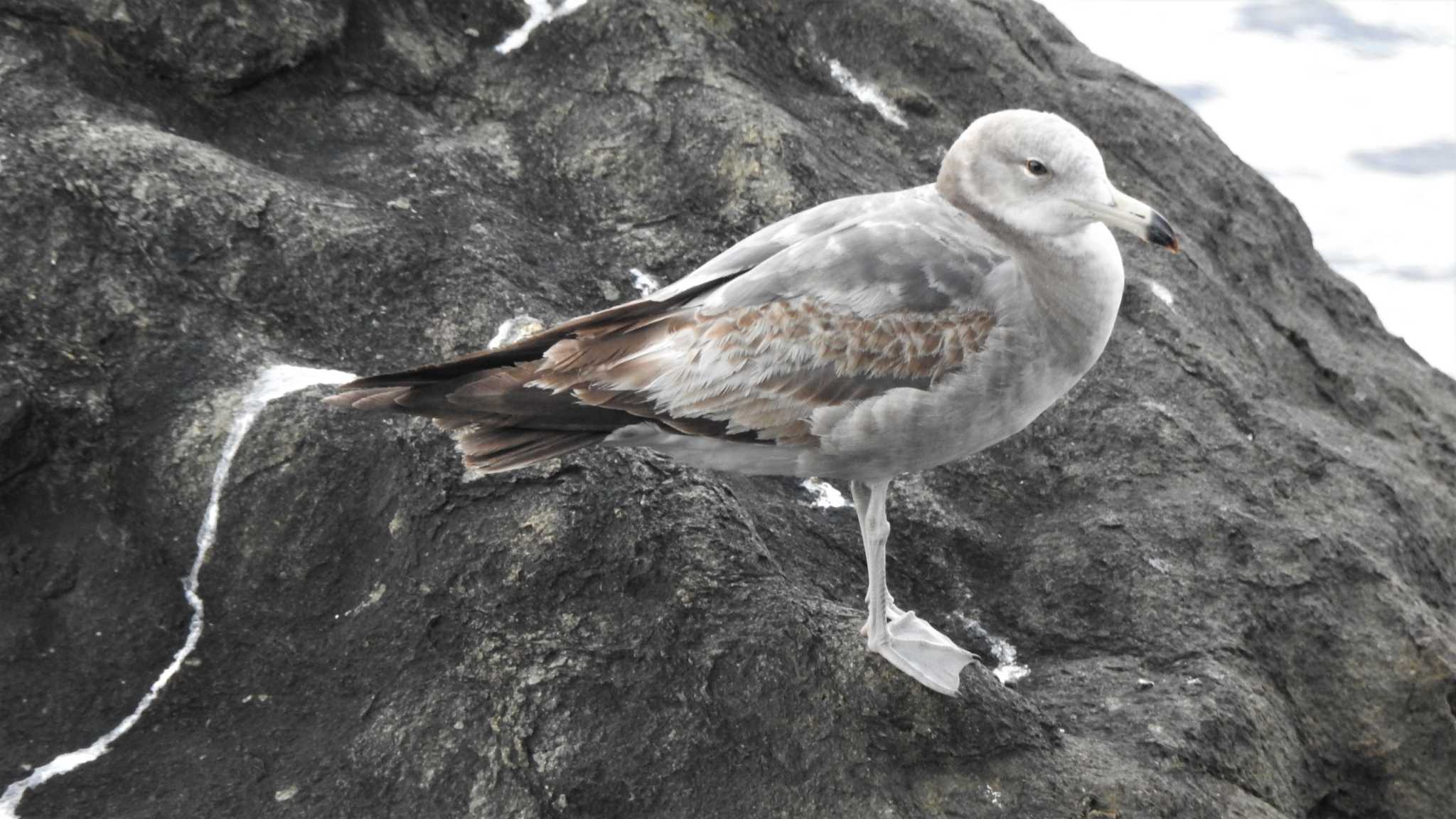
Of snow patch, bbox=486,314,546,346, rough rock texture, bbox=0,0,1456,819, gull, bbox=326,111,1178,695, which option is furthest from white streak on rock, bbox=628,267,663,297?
gull, bbox=326,111,1178,695

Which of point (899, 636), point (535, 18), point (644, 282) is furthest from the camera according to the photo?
point (535, 18)

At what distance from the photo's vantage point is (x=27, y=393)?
15.8 feet

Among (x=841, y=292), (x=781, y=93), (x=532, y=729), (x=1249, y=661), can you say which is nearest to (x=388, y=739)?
(x=532, y=729)

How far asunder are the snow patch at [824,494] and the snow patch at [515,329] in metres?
1.33

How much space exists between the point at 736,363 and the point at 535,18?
3.02 m

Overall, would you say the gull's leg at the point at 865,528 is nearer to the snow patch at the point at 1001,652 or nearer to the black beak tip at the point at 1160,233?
the snow patch at the point at 1001,652

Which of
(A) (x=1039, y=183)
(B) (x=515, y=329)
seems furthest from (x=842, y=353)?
(B) (x=515, y=329)

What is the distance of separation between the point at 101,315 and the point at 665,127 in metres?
2.64

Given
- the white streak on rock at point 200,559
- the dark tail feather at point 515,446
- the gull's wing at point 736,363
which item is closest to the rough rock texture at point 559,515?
the white streak on rock at point 200,559

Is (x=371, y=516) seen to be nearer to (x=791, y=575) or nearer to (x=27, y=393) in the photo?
(x=27, y=393)

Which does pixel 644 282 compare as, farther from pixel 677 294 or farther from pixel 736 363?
pixel 736 363

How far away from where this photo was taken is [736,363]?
4430 millimetres

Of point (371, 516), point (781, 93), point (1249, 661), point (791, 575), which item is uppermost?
point (781, 93)

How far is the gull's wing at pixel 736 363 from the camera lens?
437 centimetres
